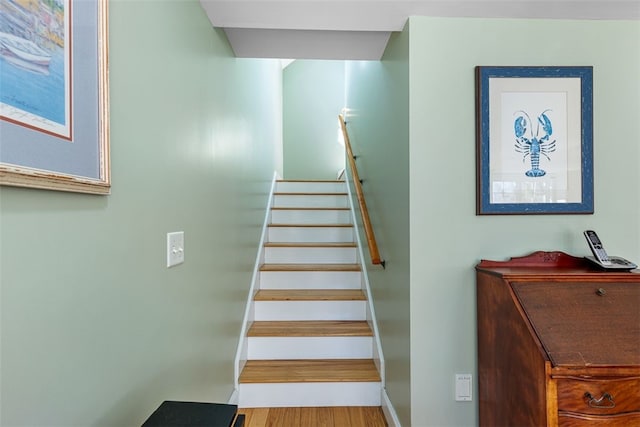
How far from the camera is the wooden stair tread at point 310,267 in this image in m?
→ 2.82

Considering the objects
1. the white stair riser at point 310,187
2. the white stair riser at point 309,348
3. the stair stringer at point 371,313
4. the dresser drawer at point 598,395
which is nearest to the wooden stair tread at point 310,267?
the stair stringer at point 371,313

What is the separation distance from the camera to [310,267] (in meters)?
2.92


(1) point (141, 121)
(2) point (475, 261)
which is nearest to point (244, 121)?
(1) point (141, 121)

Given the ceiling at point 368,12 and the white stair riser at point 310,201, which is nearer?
the ceiling at point 368,12

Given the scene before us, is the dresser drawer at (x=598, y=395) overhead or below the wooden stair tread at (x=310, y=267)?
below

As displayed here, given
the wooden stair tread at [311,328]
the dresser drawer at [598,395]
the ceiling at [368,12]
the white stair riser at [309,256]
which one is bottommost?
the wooden stair tread at [311,328]

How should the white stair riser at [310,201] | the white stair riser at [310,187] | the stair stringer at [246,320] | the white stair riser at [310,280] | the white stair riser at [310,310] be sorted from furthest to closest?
the white stair riser at [310,187]
the white stair riser at [310,201]
the white stair riser at [310,280]
the white stair riser at [310,310]
the stair stringer at [246,320]

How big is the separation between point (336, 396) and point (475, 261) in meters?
1.14

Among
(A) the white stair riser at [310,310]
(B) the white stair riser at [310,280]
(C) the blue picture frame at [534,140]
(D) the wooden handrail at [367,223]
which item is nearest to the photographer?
(C) the blue picture frame at [534,140]

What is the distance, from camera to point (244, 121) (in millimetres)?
2457

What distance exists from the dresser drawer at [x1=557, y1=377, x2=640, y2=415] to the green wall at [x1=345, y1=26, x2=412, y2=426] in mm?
629

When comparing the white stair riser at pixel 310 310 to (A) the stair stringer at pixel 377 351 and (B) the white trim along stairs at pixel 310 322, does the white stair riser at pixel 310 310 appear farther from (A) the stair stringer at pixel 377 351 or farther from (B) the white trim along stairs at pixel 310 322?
(A) the stair stringer at pixel 377 351

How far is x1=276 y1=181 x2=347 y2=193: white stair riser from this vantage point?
4090 millimetres

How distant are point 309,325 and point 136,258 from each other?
64.6 inches
